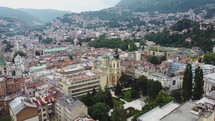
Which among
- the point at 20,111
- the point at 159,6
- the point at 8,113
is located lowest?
the point at 8,113

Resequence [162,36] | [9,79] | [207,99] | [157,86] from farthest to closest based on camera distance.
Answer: [162,36], [9,79], [157,86], [207,99]

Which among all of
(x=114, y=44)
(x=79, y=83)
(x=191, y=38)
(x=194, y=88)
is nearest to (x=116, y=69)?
(x=79, y=83)

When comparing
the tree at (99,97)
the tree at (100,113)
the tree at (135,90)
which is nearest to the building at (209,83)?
the tree at (135,90)

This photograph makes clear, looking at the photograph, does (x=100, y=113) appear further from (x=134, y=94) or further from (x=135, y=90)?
(x=135, y=90)

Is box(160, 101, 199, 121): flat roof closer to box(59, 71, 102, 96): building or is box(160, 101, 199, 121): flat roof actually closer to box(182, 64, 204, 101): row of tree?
box(182, 64, 204, 101): row of tree

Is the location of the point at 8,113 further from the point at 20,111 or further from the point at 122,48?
the point at 122,48

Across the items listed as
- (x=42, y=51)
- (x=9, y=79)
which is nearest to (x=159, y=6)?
(x=42, y=51)
